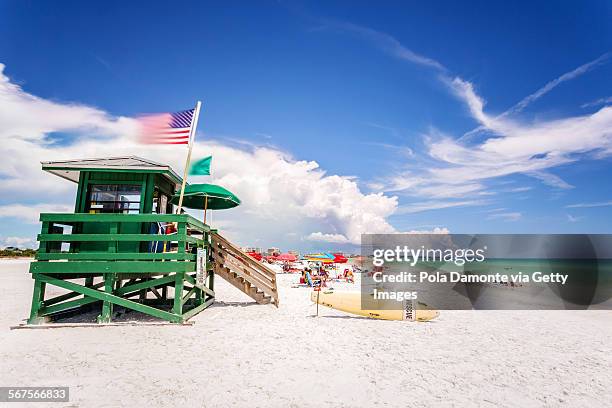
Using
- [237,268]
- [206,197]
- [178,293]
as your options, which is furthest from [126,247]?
[237,268]

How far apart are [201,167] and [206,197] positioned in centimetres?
142

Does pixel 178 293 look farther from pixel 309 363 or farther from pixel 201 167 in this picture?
pixel 309 363

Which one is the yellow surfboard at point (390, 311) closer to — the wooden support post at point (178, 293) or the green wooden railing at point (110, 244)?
the wooden support post at point (178, 293)

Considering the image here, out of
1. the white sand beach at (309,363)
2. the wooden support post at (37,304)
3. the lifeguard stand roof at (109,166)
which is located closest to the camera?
the white sand beach at (309,363)

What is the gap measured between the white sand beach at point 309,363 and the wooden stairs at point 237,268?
2087 millimetres

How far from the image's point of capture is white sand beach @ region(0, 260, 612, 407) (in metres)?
5.32

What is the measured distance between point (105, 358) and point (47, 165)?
22.0 ft

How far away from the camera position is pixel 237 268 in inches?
501

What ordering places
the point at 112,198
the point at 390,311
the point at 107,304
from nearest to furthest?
the point at 107,304 → the point at 112,198 → the point at 390,311

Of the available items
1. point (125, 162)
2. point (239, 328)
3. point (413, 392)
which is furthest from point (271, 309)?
point (413, 392)

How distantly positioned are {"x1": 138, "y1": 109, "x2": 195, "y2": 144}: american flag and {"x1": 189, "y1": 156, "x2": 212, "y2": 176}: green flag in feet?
3.65

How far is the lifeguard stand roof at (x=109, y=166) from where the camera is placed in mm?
10523

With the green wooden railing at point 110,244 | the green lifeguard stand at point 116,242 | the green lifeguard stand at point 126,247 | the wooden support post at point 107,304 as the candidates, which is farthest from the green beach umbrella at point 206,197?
the wooden support post at point 107,304

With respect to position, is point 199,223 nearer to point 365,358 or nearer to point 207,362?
point 207,362
